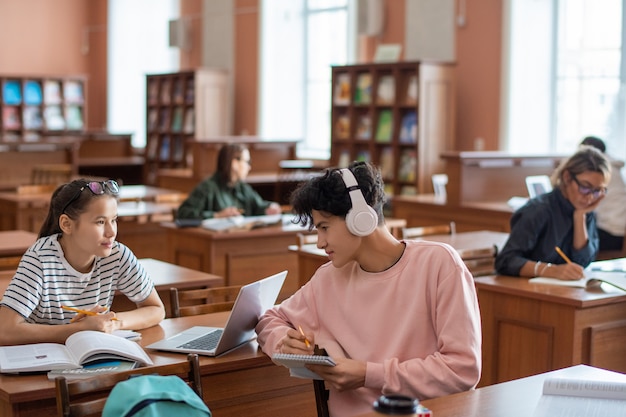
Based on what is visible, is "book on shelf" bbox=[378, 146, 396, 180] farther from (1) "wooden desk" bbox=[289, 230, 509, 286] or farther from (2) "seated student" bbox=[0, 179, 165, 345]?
(2) "seated student" bbox=[0, 179, 165, 345]

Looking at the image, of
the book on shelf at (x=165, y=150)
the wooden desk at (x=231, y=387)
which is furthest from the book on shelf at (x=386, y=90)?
the wooden desk at (x=231, y=387)

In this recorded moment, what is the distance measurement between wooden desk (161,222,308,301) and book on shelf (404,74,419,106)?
11.3ft

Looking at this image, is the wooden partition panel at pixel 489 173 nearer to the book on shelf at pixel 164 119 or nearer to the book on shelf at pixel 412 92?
the book on shelf at pixel 412 92

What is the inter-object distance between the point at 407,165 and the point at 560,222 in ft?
16.6

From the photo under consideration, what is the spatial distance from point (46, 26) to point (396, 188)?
860 cm

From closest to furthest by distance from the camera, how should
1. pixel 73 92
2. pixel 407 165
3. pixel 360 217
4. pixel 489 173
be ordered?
pixel 360 217 → pixel 489 173 → pixel 407 165 → pixel 73 92

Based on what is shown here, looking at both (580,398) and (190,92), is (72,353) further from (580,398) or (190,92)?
(190,92)

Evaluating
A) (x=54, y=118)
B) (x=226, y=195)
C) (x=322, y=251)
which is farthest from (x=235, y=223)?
(x=54, y=118)

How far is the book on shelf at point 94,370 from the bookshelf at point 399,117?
6646mm

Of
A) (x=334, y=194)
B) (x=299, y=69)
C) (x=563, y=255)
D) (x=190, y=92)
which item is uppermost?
(x=299, y=69)

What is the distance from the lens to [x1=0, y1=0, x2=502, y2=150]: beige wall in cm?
903

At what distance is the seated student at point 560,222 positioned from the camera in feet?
13.4

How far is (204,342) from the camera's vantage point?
2.83 meters

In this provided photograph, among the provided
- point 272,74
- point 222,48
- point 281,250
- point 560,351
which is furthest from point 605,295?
point 222,48
